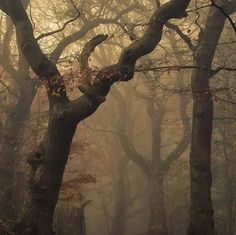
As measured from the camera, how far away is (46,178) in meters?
9.62

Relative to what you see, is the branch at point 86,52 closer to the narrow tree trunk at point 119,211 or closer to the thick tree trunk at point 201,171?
the thick tree trunk at point 201,171

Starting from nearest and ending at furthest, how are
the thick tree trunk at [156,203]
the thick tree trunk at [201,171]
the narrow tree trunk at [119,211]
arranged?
the thick tree trunk at [201,171] < the thick tree trunk at [156,203] < the narrow tree trunk at [119,211]

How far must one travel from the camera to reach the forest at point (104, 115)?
9773 mm

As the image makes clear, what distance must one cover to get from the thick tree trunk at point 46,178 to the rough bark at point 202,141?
3.60 m

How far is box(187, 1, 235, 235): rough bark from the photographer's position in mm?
11282

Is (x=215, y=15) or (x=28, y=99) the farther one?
(x=28, y=99)

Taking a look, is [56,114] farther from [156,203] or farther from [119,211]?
[119,211]

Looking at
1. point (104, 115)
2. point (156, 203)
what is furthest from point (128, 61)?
point (104, 115)

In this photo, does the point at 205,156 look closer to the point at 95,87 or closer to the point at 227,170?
the point at 95,87

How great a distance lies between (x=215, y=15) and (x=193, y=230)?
5.85 metres

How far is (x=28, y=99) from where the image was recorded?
16.2 m

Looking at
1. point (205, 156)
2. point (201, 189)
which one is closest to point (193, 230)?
point (201, 189)

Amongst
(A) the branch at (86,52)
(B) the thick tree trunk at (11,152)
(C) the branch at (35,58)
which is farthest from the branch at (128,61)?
(B) the thick tree trunk at (11,152)

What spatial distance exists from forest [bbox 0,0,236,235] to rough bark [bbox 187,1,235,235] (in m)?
0.03
